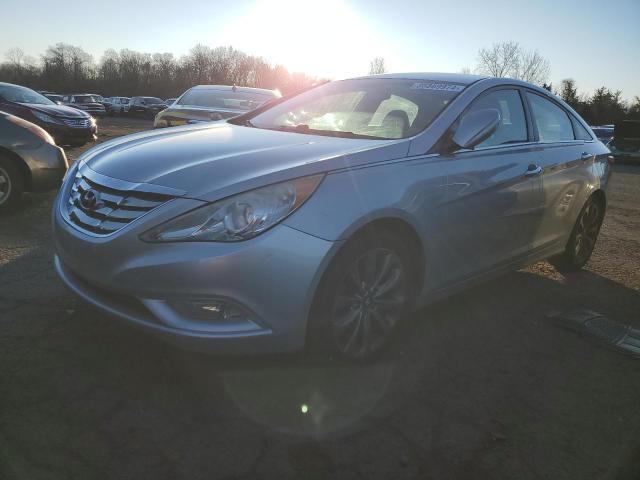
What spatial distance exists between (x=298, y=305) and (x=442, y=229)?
1053 millimetres

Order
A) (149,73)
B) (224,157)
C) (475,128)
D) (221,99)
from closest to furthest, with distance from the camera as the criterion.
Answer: (224,157) → (475,128) → (221,99) → (149,73)

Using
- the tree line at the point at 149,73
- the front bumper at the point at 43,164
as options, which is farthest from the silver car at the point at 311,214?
the tree line at the point at 149,73

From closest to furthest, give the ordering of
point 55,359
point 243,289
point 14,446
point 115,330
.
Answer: point 14,446 → point 243,289 → point 55,359 → point 115,330

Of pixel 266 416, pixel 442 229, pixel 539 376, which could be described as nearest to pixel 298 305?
pixel 266 416

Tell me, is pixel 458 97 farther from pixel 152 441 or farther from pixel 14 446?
pixel 14 446

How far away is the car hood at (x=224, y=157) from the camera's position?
239 centimetres

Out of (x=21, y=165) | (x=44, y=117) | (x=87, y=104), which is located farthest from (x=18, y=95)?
(x=87, y=104)

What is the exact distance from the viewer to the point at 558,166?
4137mm

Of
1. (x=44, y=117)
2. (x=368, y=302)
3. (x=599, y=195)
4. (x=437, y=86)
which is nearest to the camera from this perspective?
(x=368, y=302)

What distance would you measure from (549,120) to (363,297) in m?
2.60

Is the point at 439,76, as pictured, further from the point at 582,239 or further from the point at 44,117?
the point at 44,117

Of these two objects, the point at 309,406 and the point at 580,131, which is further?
the point at 580,131

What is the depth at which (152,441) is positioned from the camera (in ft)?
6.89

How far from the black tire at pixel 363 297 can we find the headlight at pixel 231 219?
0.35 meters
